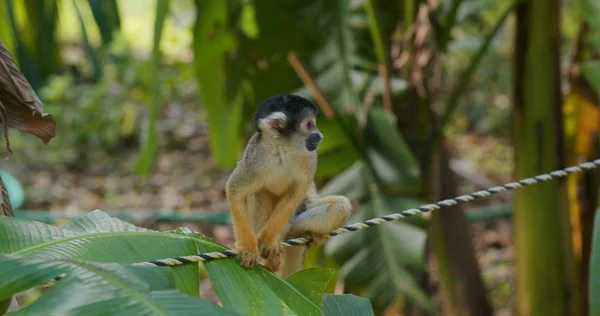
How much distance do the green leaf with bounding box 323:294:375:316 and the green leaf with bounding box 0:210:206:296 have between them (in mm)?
366

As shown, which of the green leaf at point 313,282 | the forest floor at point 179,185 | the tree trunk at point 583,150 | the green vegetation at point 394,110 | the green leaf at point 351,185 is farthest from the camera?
the forest floor at point 179,185

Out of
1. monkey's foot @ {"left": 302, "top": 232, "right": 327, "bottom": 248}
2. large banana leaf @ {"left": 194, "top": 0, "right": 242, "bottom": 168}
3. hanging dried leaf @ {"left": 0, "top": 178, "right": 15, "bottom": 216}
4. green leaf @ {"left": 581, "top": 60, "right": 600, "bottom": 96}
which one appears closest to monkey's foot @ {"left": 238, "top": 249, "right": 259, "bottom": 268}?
monkey's foot @ {"left": 302, "top": 232, "right": 327, "bottom": 248}

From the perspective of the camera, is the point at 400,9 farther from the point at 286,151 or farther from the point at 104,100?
the point at 104,100

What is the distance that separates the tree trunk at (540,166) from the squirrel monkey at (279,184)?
188 centimetres

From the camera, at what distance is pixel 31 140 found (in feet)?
25.0

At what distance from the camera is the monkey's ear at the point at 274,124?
7.34 ft

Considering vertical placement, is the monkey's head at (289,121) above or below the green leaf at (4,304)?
above

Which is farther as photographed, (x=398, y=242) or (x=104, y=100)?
(x=104, y=100)

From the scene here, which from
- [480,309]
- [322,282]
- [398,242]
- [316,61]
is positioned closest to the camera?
[322,282]

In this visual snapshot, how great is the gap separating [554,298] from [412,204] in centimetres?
98

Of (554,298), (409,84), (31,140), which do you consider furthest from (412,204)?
(31,140)

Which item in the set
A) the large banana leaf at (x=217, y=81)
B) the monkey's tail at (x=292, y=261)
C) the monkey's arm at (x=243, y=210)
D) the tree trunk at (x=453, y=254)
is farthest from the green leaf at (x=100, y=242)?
the tree trunk at (x=453, y=254)

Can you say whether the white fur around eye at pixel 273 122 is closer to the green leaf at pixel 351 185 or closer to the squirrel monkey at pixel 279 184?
the squirrel monkey at pixel 279 184

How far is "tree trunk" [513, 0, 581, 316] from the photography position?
12.9ft
